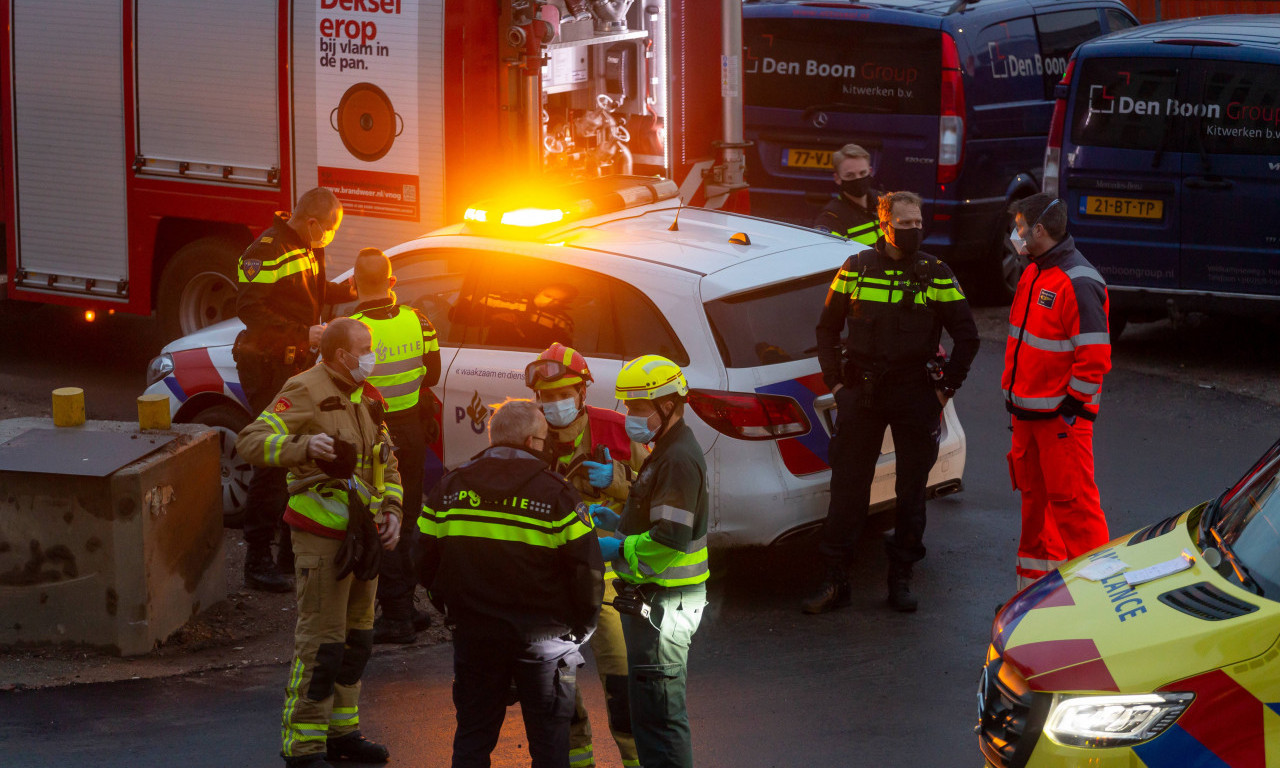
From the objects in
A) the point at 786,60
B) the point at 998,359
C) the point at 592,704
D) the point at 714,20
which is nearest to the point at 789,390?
the point at 592,704

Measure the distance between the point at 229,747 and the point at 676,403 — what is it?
215 centimetres

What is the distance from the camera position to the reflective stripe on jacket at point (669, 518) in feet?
14.3

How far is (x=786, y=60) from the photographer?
12398 mm

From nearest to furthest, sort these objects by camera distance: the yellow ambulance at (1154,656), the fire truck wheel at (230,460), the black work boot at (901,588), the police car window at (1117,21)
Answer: the yellow ambulance at (1154,656)
the black work boot at (901,588)
the fire truck wheel at (230,460)
the police car window at (1117,21)

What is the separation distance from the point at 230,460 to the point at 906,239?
11.9 feet

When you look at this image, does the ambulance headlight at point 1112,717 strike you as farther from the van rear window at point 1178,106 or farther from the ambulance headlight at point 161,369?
the van rear window at point 1178,106

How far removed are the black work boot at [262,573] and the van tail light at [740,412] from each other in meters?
2.20

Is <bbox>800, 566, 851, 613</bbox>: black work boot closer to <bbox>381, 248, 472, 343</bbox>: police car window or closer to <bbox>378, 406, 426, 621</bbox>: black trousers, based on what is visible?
<bbox>378, 406, 426, 621</bbox>: black trousers

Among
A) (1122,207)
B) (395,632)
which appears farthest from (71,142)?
(1122,207)

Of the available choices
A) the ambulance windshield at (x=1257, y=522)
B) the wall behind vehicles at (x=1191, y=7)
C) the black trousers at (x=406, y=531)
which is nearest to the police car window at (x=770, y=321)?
the black trousers at (x=406, y=531)

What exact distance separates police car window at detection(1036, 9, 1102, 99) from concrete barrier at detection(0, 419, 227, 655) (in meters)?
9.36

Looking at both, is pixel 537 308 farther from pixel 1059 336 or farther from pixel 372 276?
pixel 1059 336

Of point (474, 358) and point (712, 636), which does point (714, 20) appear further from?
point (712, 636)

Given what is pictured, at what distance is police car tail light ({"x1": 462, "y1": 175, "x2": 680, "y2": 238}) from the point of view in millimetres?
6887
